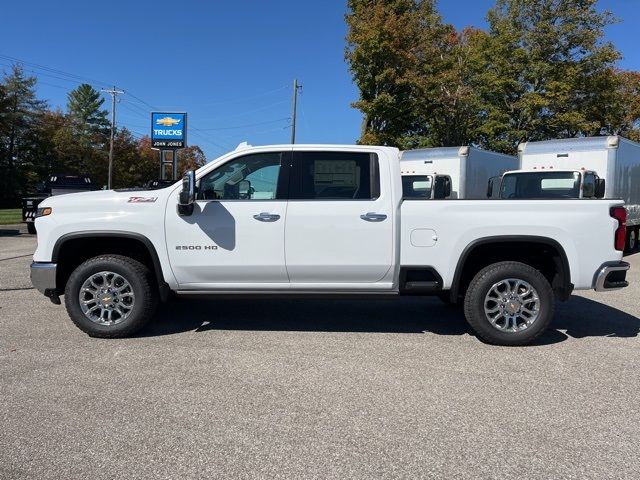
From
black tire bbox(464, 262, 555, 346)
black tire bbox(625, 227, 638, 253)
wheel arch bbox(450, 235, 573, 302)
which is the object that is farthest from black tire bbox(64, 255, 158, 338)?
black tire bbox(625, 227, 638, 253)

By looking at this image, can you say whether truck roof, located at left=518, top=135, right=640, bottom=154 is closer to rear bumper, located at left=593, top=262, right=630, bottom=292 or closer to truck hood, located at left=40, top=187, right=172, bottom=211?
rear bumper, located at left=593, top=262, right=630, bottom=292

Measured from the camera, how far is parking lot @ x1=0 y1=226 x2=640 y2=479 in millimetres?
3002

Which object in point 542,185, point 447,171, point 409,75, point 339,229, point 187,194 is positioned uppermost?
point 409,75

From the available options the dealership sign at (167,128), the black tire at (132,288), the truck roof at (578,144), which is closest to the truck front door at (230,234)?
the black tire at (132,288)

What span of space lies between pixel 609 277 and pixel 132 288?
187 inches

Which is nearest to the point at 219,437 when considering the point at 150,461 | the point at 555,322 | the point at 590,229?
the point at 150,461

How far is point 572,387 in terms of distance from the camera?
4.17m

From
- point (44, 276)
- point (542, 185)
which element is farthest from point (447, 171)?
point (44, 276)

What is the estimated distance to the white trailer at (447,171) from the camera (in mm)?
13906

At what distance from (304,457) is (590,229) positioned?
12.1ft

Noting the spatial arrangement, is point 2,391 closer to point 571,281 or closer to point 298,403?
point 298,403

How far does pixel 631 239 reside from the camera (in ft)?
50.5

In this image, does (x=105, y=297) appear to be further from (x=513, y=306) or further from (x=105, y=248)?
(x=513, y=306)

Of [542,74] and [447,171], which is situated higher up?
[542,74]
